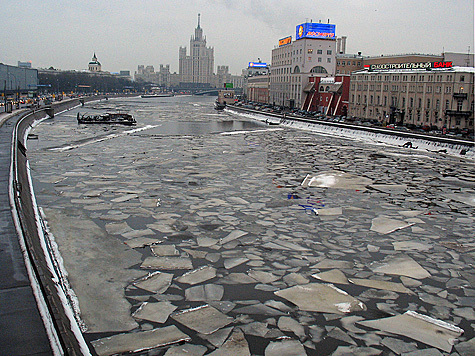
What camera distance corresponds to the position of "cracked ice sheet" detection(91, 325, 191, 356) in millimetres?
5699

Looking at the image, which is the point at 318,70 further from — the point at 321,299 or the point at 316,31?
the point at 321,299

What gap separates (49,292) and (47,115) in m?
46.6

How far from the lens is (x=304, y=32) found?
2719 inches

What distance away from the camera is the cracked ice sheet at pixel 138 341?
18.7 feet

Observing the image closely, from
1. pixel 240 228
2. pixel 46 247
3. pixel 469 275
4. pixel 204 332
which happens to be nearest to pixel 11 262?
pixel 46 247

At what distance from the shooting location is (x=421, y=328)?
20.9 ft

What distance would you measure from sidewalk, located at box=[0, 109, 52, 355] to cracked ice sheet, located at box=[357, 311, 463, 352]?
4132mm

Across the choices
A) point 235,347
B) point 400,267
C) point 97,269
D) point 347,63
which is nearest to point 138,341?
point 235,347

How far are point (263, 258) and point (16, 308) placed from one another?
440 cm

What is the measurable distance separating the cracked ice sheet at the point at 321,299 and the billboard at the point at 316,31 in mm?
65648

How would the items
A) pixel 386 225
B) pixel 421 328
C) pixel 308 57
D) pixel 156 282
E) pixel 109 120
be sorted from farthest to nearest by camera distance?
1. pixel 308 57
2. pixel 109 120
3. pixel 386 225
4. pixel 156 282
5. pixel 421 328

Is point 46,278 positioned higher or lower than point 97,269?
higher

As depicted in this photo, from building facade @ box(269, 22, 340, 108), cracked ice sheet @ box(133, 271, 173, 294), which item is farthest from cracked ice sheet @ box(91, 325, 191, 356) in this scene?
building facade @ box(269, 22, 340, 108)

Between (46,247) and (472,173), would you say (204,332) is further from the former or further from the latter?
(472,173)
